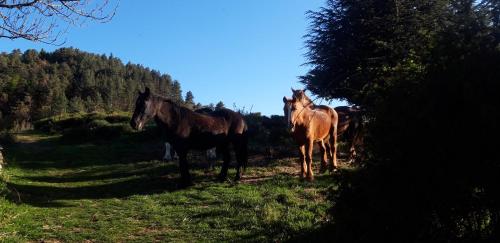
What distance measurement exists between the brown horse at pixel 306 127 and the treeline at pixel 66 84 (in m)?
37.3

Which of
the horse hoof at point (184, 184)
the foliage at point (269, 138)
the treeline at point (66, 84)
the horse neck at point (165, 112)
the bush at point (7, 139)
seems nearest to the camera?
the horse hoof at point (184, 184)

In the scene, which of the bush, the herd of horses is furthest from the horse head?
the bush

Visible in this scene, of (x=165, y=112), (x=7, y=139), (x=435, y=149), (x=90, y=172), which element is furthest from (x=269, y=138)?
(x=435, y=149)

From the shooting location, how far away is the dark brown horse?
439 inches

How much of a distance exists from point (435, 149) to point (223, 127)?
8.61 m

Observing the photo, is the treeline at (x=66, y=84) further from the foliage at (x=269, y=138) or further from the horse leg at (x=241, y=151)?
the horse leg at (x=241, y=151)

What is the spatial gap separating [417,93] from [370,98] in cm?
86

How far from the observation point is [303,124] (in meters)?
11.1

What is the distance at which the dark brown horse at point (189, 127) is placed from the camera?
11.1 m

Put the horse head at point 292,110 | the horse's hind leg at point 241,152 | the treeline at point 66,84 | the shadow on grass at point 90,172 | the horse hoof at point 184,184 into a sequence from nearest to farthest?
1. the horse head at point 292,110
2. the shadow on grass at point 90,172
3. the horse hoof at point 184,184
4. the horse's hind leg at point 241,152
5. the treeline at point 66,84

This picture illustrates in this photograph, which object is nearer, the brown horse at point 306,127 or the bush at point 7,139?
the brown horse at point 306,127

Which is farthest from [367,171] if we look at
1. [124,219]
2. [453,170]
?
[124,219]

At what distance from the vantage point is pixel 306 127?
11.2 meters

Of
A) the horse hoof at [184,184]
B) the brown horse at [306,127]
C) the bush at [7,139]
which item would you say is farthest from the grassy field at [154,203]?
the bush at [7,139]
